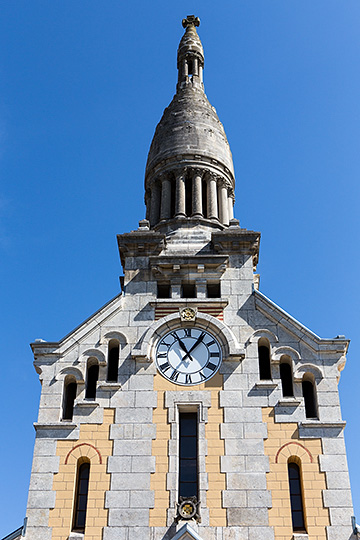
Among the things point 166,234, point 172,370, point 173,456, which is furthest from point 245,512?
point 166,234

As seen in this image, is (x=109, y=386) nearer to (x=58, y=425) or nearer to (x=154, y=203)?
(x=58, y=425)

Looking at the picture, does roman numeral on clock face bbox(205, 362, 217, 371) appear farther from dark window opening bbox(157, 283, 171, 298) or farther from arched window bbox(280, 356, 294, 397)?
dark window opening bbox(157, 283, 171, 298)

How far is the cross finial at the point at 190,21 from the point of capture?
42.4 metres

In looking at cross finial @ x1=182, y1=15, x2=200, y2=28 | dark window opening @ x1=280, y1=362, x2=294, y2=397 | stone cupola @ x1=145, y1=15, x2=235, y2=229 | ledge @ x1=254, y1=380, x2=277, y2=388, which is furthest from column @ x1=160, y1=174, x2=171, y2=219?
cross finial @ x1=182, y1=15, x2=200, y2=28

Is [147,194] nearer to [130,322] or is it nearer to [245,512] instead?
[130,322]

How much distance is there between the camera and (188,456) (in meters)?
25.6

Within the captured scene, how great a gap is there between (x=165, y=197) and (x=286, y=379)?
10349 mm

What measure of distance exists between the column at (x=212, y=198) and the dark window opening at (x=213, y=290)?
14.6 ft

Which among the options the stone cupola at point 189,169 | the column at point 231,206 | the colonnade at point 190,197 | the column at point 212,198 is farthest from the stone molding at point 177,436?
the column at point 231,206

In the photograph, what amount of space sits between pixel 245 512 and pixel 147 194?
52.6 ft

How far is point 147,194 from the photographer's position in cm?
3572

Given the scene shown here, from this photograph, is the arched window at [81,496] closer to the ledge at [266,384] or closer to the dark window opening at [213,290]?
the ledge at [266,384]

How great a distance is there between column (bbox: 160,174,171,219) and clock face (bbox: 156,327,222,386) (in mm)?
6718

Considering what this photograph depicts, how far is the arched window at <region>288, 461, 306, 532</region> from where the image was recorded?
958 inches
